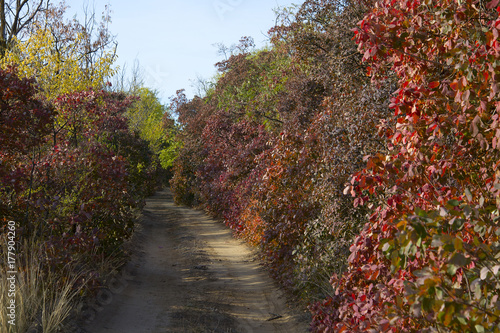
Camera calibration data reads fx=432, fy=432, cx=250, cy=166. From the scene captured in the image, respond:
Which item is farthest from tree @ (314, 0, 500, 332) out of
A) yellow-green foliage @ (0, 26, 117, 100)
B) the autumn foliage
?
yellow-green foliage @ (0, 26, 117, 100)

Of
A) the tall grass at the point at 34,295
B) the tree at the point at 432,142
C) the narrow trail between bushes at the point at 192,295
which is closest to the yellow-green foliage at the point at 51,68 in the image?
the narrow trail between bushes at the point at 192,295

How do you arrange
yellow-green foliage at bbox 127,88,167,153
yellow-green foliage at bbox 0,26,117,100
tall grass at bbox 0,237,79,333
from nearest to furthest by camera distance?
tall grass at bbox 0,237,79,333
yellow-green foliage at bbox 0,26,117,100
yellow-green foliage at bbox 127,88,167,153

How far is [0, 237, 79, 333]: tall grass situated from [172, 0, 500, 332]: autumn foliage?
3.50m

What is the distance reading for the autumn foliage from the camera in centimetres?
261

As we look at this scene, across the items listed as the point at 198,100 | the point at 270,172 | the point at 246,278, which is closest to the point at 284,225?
the point at 270,172

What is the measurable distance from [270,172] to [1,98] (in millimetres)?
5617

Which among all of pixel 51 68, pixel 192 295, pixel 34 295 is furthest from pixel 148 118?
pixel 34 295

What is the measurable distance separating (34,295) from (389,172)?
192 inches

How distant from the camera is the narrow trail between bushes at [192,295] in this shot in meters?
7.23

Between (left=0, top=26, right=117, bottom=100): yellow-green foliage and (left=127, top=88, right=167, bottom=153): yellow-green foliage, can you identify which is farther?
(left=127, top=88, right=167, bottom=153): yellow-green foliage

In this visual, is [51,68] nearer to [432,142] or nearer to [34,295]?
[34,295]

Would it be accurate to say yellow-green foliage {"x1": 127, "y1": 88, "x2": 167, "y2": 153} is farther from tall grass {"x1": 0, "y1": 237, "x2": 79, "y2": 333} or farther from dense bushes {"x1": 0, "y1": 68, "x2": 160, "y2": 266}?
tall grass {"x1": 0, "y1": 237, "x2": 79, "y2": 333}

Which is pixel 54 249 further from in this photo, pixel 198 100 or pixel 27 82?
pixel 198 100

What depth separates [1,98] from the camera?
278 inches
